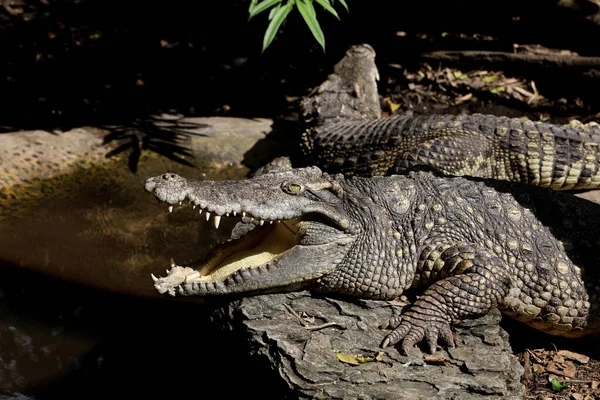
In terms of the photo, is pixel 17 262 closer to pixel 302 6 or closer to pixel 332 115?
pixel 302 6

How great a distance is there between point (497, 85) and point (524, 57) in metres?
0.42

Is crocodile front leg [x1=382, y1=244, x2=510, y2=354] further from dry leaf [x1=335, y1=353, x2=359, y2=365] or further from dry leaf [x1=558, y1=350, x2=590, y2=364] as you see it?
dry leaf [x1=558, y1=350, x2=590, y2=364]

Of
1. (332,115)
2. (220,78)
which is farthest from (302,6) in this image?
(220,78)

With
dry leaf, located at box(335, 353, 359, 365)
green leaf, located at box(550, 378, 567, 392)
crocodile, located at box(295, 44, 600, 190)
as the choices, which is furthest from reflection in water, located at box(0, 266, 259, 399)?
crocodile, located at box(295, 44, 600, 190)

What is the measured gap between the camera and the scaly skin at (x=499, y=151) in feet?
18.0

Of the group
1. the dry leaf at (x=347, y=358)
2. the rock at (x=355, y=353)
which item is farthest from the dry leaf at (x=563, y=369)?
the dry leaf at (x=347, y=358)

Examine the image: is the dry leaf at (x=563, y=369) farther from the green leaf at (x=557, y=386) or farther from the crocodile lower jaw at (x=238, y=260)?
the crocodile lower jaw at (x=238, y=260)

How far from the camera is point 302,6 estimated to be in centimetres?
491

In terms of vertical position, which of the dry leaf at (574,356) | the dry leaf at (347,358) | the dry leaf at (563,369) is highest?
the dry leaf at (347,358)

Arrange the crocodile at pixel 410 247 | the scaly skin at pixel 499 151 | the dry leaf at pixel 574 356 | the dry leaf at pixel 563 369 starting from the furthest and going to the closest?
the scaly skin at pixel 499 151
the dry leaf at pixel 574 356
the dry leaf at pixel 563 369
the crocodile at pixel 410 247

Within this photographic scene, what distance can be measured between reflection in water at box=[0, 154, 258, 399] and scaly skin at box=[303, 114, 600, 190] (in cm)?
182

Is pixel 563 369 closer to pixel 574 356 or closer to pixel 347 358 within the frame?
pixel 574 356

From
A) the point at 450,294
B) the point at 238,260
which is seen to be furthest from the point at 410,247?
the point at 238,260

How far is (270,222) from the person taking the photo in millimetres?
3758
